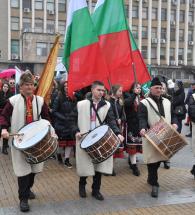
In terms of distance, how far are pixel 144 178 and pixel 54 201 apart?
215 centimetres

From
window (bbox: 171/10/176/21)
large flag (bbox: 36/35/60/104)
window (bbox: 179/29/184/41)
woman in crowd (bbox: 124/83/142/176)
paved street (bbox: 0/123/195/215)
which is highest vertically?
window (bbox: 171/10/176/21)

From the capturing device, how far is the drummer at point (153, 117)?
21.4 ft

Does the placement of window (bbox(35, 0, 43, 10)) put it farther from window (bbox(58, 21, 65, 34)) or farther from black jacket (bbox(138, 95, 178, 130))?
black jacket (bbox(138, 95, 178, 130))

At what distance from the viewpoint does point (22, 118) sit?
5918 mm

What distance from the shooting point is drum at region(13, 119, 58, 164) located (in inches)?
216

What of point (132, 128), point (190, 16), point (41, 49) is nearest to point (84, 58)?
point (132, 128)

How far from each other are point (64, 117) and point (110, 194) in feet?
8.58

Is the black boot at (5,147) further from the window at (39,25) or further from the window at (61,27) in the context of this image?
the window at (61,27)

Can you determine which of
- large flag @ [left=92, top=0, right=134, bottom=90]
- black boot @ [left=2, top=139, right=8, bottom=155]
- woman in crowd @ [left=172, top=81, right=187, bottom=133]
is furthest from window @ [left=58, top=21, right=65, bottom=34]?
large flag @ [left=92, top=0, right=134, bottom=90]

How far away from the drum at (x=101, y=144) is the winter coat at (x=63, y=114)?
9.05 feet

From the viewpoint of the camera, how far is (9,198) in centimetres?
641

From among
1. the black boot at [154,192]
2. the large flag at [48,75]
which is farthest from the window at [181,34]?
the black boot at [154,192]

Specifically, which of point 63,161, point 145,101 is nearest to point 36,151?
point 145,101

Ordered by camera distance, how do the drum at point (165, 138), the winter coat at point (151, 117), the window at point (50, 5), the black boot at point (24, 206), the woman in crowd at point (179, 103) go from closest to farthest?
the black boot at point (24, 206) → the drum at point (165, 138) → the winter coat at point (151, 117) → the woman in crowd at point (179, 103) → the window at point (50, 5)
